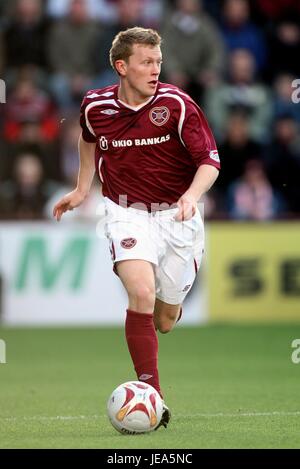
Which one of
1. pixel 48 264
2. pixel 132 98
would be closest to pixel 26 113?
pixel 48 264

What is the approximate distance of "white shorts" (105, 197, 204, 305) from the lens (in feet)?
23.9

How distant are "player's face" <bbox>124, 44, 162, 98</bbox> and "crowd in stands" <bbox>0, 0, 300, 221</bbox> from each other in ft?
24.2

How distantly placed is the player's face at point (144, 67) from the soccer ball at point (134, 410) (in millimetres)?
1871

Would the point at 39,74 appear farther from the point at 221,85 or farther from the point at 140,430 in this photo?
the point at 140,430

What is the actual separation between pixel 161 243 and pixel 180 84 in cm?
894

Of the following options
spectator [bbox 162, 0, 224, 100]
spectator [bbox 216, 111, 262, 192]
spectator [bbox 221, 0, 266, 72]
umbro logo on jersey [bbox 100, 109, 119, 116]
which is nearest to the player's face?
umbro logo on jersey [bbox 100, 109, 119, 116]

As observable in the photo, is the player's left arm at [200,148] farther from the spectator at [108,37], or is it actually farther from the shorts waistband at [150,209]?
the spectator at [108,37]

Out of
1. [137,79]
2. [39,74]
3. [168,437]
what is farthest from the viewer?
[39,74]

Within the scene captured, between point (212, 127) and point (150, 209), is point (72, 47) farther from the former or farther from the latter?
point (150, 209)

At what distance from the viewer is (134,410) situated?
671cm

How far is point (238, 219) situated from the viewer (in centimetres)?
1489

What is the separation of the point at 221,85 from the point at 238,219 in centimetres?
265
